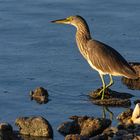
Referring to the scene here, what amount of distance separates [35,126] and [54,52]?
3500 mm

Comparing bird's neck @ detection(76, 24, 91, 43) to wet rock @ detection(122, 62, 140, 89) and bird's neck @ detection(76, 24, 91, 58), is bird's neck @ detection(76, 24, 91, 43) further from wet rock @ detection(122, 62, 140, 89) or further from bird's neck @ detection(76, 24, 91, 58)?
wet rock @ detection(122, 62, 140, 89)

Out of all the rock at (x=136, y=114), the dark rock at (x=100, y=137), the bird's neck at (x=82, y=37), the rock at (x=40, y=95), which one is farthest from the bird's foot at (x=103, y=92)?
the dark rock at (x=100, y=137)

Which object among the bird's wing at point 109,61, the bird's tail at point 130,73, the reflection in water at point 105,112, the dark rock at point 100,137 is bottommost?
the reflection in water at point 105,112

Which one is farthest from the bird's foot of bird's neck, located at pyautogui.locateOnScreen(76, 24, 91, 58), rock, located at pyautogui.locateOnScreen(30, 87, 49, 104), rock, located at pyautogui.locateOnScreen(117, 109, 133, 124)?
rock, located at pyautogui.locateOnScreen(117, 109, 133, 124)

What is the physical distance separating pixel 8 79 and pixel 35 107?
1.10m

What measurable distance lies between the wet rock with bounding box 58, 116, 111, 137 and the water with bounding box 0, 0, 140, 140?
16 centimetres

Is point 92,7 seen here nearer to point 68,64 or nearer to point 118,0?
point 118,0

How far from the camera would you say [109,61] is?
12680mm

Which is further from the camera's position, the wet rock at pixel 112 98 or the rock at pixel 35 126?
the wet rock at pixel 112 98

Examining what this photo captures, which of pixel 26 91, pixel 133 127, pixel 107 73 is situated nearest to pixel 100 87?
pixel 107 73

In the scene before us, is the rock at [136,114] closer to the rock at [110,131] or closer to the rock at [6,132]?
the rock at [110,131]

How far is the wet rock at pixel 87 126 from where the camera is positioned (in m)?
10.6

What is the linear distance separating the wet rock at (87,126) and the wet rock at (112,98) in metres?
1.23

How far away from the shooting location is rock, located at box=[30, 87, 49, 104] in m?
12.1
